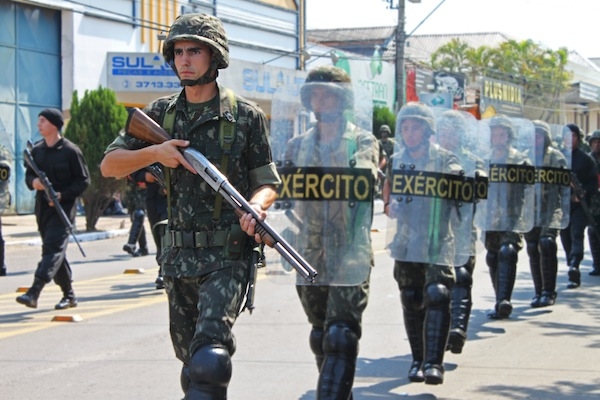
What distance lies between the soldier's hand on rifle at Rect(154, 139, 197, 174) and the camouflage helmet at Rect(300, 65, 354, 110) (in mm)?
1439

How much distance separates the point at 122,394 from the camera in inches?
256

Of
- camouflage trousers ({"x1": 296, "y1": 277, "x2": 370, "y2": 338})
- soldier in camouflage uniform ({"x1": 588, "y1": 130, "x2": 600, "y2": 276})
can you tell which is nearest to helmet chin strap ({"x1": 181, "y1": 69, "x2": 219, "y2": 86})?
camouflage trousers ({"x1": 296, "y1": 277, "x2": 370, "y2": 338})

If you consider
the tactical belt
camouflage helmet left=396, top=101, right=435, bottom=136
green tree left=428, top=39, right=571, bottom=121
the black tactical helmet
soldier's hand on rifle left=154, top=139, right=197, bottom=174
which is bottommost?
the tactical belt

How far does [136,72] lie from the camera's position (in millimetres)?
27750

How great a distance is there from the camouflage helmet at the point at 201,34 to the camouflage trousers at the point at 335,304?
1.53 metres

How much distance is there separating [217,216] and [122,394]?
2.38m

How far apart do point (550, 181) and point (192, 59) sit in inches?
254

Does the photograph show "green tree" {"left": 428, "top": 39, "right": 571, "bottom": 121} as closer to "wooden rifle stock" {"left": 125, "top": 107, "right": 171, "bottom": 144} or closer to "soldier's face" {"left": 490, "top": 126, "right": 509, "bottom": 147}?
"soldier's face" {"left": 490, "top": 126, "right": 509, "bottom": 147}

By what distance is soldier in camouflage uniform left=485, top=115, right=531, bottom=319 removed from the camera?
9.38 meters

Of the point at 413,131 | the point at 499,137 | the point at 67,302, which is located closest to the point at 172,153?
the point at 413,131

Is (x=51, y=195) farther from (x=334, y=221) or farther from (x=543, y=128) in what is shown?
(x=543, y=128)

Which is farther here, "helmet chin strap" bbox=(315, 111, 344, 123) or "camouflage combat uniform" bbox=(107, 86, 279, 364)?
"helmet chin strap" bbox=(315, 111, 344, 123)

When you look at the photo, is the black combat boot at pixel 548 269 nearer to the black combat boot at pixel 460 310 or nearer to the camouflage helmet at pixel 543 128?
the camouflage helmet at pixel 543 128

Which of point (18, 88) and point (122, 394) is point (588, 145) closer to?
point (122, 394)
